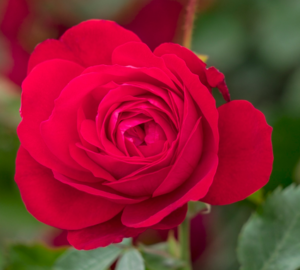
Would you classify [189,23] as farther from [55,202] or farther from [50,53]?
[55,202]

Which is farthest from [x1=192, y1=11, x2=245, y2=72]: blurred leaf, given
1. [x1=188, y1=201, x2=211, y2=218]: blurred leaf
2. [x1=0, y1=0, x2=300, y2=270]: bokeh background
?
[x1=188, y1=201, x2=211, y2=218]: blurred leaf

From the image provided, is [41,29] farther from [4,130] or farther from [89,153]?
[89,153]

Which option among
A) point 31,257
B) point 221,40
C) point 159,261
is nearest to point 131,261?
point 159,261

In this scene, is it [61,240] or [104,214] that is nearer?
[104,214]

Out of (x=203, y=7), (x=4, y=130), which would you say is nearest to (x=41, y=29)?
(x=4, y=130)

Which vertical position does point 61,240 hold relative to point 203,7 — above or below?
below

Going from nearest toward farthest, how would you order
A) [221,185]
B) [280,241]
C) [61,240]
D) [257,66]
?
[221,185] → [280,241] → [61,240] → [257,66]

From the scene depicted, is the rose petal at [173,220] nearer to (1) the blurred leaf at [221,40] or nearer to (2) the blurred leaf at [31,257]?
(2) the blurred leaf at [31,257]
